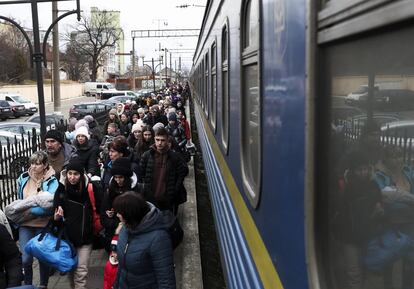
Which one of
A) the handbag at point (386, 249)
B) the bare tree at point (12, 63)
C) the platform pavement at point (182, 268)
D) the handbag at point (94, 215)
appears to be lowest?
the platform pavement at point (182, 268)

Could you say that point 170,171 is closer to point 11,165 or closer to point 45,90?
point 11,165

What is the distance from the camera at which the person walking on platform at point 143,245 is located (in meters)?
3.20

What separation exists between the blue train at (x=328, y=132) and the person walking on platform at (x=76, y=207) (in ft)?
7.38

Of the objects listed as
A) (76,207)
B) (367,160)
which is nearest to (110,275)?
(76,207)

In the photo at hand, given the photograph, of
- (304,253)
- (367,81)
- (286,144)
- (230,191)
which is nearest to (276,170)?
(286,144)

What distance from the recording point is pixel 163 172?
539cm

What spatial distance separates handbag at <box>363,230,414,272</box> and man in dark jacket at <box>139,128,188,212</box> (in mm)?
4216

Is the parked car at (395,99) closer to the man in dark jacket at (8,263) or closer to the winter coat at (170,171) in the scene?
the man in dark jacket at (8,263)

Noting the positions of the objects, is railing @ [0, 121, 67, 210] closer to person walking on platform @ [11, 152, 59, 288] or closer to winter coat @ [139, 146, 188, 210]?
winter coat @ [139, 146, 188, 210]

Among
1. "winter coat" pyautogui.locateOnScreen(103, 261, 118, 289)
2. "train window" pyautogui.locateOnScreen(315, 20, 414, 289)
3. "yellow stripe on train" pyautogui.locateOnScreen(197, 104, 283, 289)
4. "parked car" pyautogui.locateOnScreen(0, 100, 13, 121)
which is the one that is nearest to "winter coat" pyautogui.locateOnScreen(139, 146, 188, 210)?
"winter coat" pyautogui.locateOnScreen(103, 261, 118, 289)

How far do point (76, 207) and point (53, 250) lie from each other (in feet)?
1.28

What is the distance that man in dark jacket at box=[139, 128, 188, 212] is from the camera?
5387 millimetres

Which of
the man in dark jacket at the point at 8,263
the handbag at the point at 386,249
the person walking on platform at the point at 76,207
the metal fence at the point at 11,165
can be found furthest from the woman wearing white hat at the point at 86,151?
the handbag at the point at 386,249

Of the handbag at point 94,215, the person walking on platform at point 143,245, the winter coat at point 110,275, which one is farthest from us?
the handbag at point 94,215
